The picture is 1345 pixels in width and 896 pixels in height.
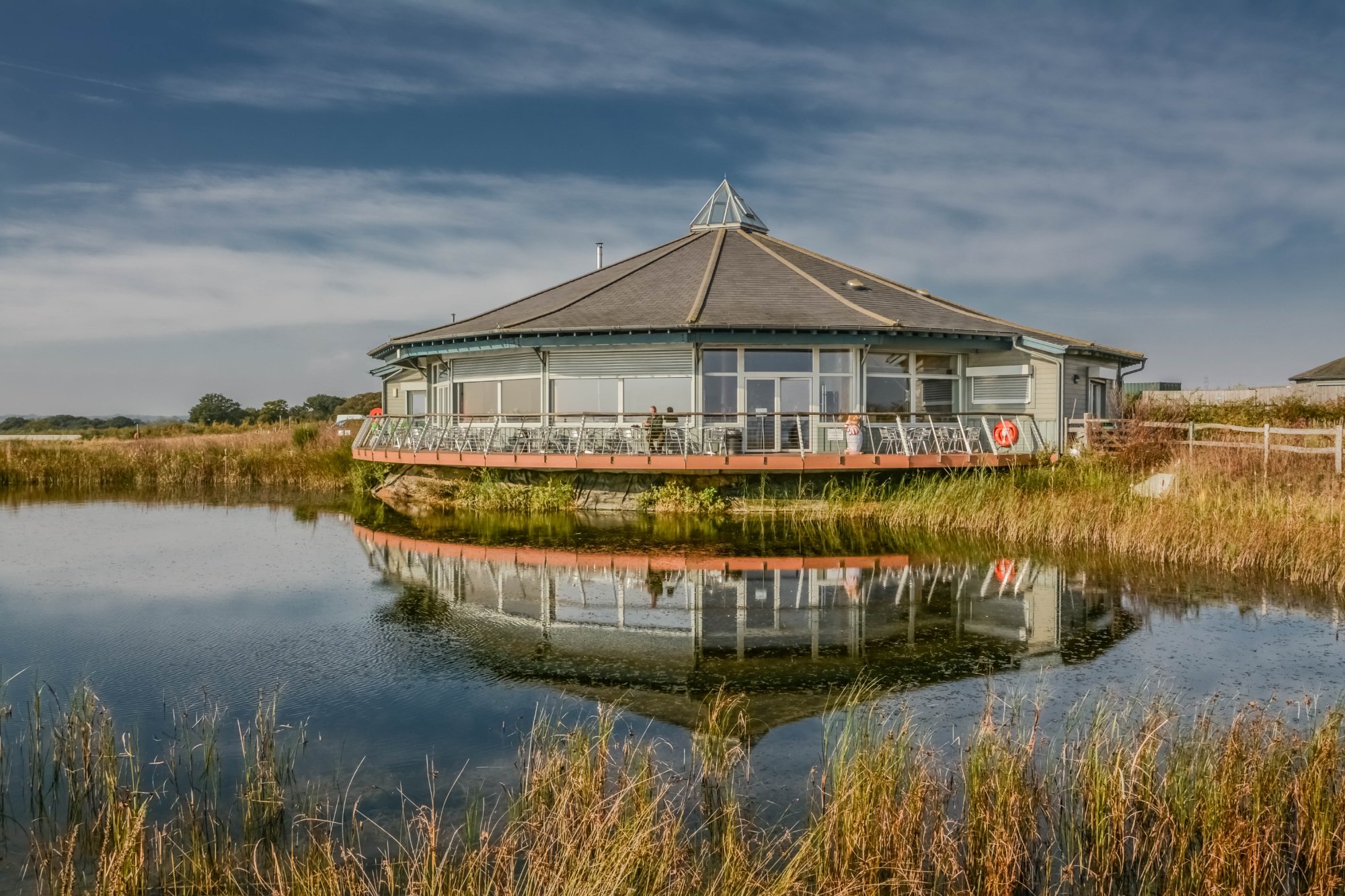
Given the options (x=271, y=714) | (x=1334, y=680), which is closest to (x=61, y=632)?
(x=271, y=714)

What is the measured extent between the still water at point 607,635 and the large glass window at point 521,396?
7.79 m

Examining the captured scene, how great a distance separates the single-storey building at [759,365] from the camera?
2200 cm

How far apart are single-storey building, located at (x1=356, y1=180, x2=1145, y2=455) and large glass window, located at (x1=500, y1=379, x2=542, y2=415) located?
0.17ft

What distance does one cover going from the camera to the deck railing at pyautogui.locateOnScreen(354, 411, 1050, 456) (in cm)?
2084

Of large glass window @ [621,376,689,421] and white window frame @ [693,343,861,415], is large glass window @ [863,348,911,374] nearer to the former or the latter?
white window frame @ [693,343,861,415]

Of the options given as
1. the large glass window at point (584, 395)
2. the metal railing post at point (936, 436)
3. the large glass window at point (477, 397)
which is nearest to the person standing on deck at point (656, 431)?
the large glass window at point (584, 395)

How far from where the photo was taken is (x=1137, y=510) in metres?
15.9

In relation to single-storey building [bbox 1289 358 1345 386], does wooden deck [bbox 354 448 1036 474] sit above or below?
below

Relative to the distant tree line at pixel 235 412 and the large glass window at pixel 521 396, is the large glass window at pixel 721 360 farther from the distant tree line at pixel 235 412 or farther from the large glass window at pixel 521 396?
the distant tree line at pixel 235 412

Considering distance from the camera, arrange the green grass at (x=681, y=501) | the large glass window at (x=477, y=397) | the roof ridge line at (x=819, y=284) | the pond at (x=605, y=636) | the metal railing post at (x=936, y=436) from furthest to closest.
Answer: the large glass window at (x=477, y=397) → the roof ridge line at (x=819, y=284) → the green grass at (x=681, y=501) → the metal railing post at (x=936, y=436) → the pond at (x=605, y=636)

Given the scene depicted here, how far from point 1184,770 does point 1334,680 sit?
3.80 m

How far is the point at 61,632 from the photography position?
10680 mm

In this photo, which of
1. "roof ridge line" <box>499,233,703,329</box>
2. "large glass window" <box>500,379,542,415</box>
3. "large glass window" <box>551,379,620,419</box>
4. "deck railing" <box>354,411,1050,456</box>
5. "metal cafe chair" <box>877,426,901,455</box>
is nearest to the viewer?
"deck railing" <box>354,411,1050,456</box>

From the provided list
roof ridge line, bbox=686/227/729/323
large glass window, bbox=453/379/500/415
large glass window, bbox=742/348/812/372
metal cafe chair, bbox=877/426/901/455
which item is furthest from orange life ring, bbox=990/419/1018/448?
large glass window, bbox=453/379/500/415
